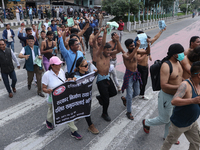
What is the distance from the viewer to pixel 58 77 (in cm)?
356

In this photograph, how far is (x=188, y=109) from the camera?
8.41ft

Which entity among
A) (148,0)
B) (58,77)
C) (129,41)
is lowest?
(58,77)

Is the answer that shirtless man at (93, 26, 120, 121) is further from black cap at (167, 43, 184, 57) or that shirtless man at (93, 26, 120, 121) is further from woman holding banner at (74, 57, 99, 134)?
black cap at (167, 43, 184, 57)

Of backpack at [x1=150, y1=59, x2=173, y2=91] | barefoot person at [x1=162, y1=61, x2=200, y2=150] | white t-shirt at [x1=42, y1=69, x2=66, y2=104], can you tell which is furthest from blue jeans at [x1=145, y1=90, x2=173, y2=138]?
white t-shirt at [x1=42, y1=69, x2=66, y2=104]

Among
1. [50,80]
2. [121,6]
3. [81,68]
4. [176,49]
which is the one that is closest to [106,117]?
[81,68]

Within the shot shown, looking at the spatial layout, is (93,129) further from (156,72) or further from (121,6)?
(121,6)

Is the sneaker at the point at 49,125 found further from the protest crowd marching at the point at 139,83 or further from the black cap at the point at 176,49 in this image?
the black cap at the point at 176,49

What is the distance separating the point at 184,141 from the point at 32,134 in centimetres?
320

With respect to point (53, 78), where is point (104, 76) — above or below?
below

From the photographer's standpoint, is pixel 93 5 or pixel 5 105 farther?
pixel 93 5

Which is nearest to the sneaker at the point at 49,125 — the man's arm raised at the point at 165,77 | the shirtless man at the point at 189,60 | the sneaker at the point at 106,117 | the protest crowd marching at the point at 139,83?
the protest crowd marching at the point at 139,83

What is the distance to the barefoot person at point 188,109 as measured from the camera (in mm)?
2428

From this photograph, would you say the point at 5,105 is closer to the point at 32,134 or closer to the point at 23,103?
the point at 23,103

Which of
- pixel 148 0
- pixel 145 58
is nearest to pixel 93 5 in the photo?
pixel 148 0
